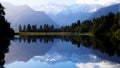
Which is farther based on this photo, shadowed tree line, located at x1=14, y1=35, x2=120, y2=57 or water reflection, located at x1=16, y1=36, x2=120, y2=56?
shadowed tree line, located at x1=14, y1=35, x2=120, y2=57

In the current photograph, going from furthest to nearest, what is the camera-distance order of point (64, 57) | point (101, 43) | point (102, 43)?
point (101, 43) < point (102, 43) < point (64, 57)

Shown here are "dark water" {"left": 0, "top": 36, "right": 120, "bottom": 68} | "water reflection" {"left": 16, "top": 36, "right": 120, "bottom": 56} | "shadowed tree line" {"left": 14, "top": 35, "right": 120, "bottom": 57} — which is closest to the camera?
"dark water" {"left": 0, "top": 36, "right": 120, "bottom": 68}

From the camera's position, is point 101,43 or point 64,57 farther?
point 101,43

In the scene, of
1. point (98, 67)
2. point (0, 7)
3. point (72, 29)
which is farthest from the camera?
point (72, 29)

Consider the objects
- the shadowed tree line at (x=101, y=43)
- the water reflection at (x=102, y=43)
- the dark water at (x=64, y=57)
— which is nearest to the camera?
the dark water at (x=64, y=57)

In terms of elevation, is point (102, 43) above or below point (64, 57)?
below

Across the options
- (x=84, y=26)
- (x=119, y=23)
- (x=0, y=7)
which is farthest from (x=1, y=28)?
(x=84, y=26)

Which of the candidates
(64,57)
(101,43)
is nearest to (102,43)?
(101,43)

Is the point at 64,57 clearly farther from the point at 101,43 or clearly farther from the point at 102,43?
the point at 101,43

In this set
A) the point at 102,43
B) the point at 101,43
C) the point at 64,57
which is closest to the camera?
the point at 64,57

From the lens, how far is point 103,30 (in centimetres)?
11656

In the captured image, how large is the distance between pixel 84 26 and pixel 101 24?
47.7 m

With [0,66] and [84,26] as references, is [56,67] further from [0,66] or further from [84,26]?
[84,26]

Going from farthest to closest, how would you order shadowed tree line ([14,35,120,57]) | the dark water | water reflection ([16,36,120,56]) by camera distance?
shadowed tree line ([14,35,120,57]) → water reflection ([16,36,120,56]) → the dark water
